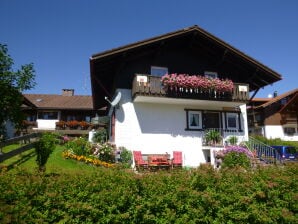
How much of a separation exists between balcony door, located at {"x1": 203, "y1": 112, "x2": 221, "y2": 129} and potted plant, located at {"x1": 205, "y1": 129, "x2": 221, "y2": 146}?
1060mm

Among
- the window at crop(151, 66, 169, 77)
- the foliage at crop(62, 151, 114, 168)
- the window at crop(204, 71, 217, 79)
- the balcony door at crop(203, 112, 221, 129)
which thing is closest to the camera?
the foliage at crop(62, 151, 114, 168)

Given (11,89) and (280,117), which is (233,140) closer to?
(11,89)

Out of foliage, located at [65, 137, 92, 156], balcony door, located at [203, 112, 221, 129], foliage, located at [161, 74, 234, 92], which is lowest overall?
foliage, located at [65, 137, 92, 156]

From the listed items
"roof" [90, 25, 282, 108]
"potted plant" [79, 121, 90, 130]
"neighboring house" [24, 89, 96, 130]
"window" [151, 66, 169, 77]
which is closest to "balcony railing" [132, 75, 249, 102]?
A: "window" [151, 66, 169, 77]

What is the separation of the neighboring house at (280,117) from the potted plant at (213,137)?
23.7 metres

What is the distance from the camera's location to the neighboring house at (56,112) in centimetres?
3566

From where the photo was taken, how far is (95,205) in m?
5.32

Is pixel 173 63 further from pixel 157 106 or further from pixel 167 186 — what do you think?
pixel 167 186

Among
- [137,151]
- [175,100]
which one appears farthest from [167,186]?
[175,100]

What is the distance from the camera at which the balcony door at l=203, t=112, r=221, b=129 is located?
18466 mm

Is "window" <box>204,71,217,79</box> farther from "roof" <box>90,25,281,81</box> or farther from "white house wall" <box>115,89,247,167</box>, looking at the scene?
"white house wall" <box>115,89,247,167</box>

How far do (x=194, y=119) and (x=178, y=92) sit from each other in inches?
102

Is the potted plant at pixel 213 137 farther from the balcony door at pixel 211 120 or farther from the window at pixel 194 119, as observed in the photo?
the balcony door at pixel 211 120

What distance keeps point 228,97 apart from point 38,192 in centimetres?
1470
